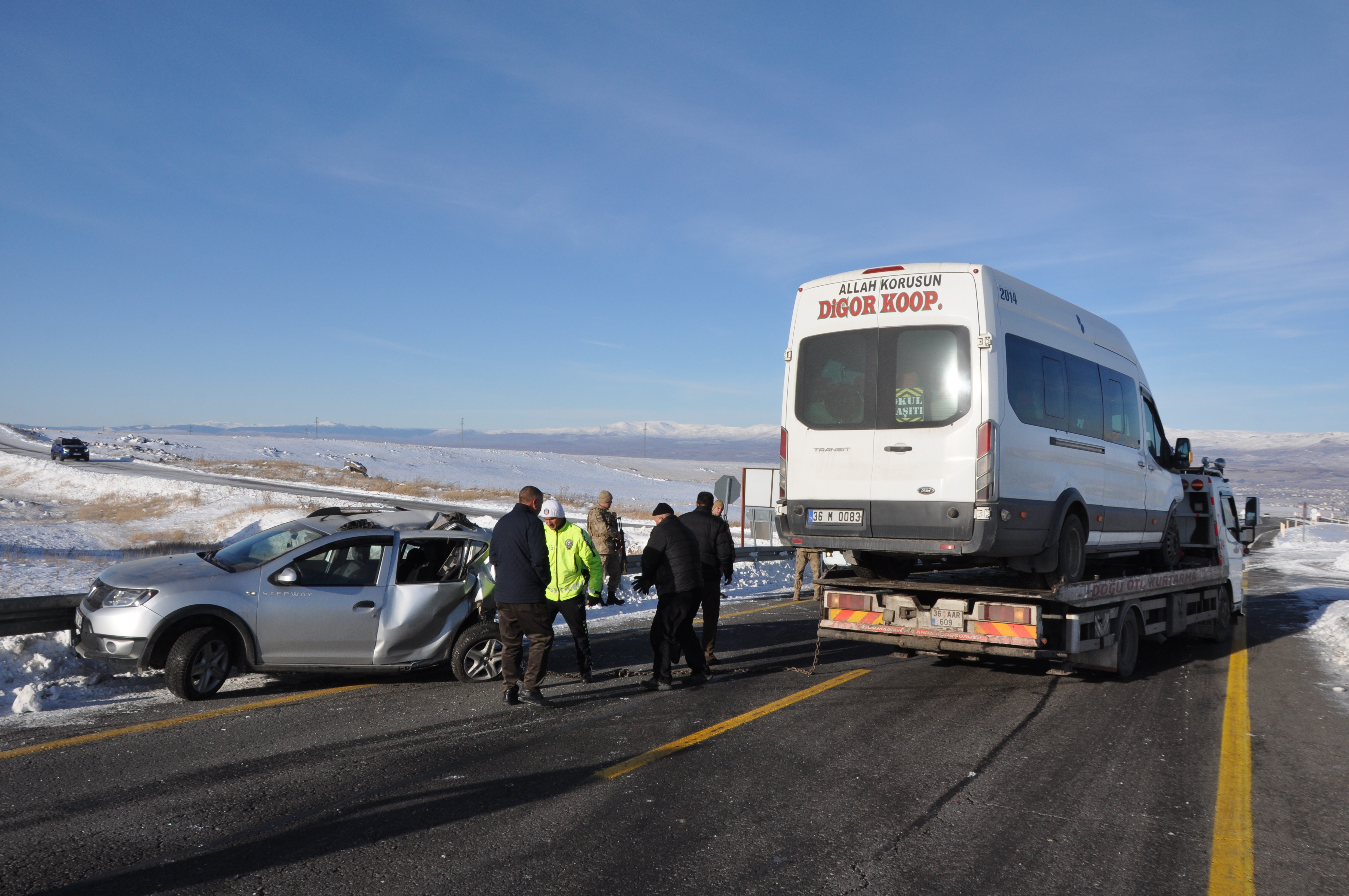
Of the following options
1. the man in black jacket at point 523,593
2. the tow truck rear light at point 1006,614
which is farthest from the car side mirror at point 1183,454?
the man in black jacket at point 523,593

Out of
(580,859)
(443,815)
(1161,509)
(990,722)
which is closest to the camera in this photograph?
(580,859)

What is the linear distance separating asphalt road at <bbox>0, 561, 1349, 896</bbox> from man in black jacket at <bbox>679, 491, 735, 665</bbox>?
97 centimetres

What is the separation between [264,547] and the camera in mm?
8578

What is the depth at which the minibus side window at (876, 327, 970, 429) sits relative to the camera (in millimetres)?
8164

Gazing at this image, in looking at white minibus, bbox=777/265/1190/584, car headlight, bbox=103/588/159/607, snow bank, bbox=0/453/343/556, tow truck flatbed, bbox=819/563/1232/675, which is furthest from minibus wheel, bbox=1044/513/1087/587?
snow bank, bbox=0/453/343/556

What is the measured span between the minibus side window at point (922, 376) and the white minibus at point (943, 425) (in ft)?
0.04

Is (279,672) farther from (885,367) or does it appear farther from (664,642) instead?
(885,367)

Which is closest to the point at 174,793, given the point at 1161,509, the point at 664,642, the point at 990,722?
the point at 664,642

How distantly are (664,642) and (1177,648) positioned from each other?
7285 millimetres

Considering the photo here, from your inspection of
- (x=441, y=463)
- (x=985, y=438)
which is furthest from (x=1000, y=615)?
(x=441, y=463)

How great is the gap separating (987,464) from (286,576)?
6.08 metres

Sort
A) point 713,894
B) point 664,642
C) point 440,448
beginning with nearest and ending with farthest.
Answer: point 713,894
point 664,642
point 440,448

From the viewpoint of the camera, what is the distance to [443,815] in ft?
16.5

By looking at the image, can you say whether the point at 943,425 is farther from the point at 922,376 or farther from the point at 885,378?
the point at 885,378
